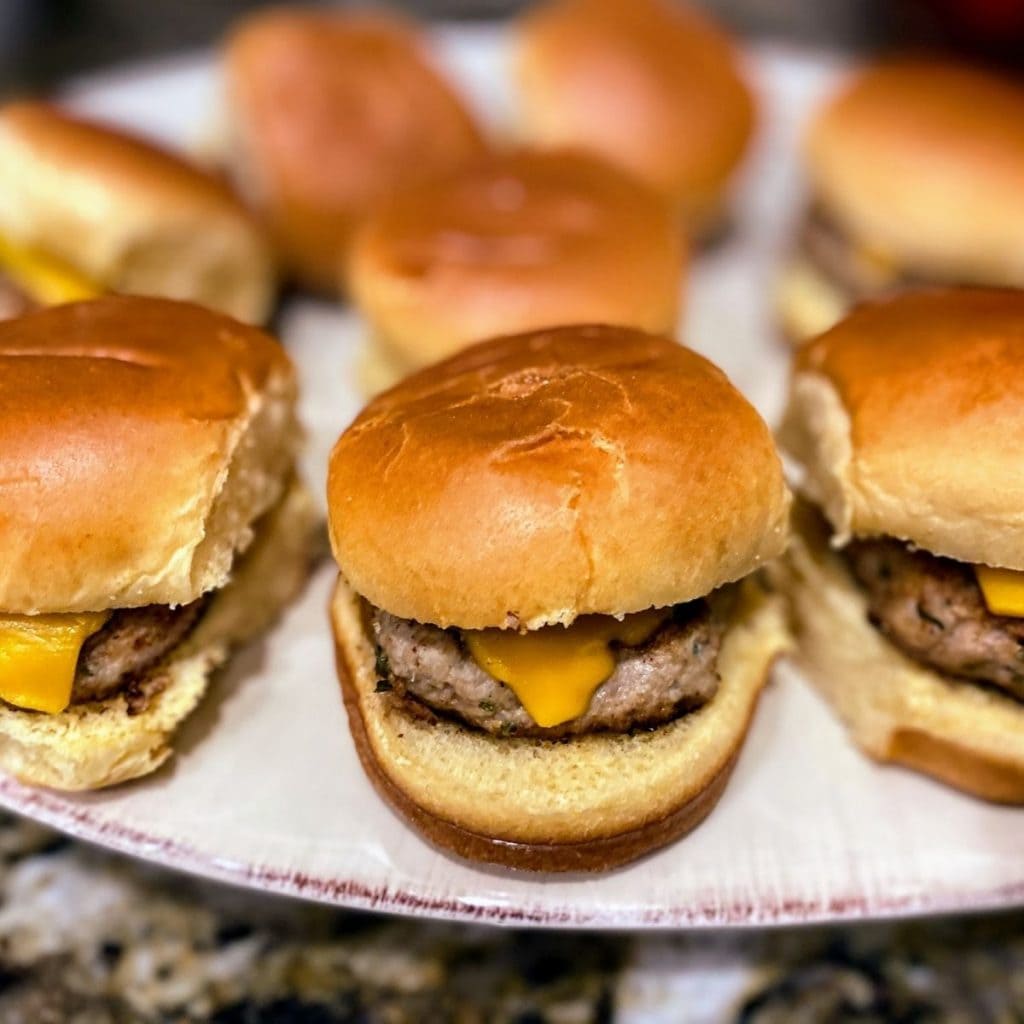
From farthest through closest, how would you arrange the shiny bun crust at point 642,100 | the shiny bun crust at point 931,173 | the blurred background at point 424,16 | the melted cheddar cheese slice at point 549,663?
the blurred background at point 424,16
the shiny bun crust at point 642,100
the shiny bun crust at point 931,173
the melted cheddar cheese slice at point 549,663

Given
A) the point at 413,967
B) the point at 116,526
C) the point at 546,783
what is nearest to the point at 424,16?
the point at 116,526

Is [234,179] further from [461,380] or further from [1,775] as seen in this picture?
[1,775]

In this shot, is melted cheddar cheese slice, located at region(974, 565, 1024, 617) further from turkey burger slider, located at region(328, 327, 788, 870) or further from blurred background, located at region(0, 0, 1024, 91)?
blurred background, located at region(0, 0, 1024, 91)

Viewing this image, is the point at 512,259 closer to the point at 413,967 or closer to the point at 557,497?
the point at 557,497

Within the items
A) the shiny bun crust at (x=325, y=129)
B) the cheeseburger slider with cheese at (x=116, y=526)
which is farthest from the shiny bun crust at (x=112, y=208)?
the cheeseburger slider with cheese at (x=116, y=526)

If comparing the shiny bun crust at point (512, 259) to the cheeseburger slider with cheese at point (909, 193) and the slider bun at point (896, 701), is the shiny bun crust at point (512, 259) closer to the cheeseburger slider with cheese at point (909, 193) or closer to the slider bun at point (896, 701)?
the cheeseburger slider with cheese at point (909, 193)
